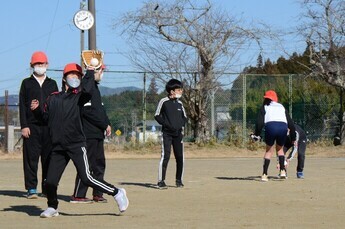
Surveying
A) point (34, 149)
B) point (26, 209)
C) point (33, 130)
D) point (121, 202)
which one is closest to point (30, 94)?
point (33, 130)

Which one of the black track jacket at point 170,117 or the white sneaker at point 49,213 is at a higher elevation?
the black track jacket at point 170,117

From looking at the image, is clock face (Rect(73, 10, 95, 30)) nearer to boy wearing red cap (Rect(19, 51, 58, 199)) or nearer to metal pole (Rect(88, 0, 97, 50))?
metal pole (Rect(88, 0, 97, 50))

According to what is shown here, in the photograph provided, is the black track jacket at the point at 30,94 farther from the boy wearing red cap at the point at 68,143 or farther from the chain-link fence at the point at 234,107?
the chain-link fence at the point at 234,107

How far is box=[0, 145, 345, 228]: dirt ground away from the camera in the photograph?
8656 mm

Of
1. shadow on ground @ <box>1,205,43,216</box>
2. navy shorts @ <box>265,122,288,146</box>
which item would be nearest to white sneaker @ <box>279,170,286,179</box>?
navy shorts @ <box>265,122,288,146</box>

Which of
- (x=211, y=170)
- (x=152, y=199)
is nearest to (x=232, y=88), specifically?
(x=211, y=170)

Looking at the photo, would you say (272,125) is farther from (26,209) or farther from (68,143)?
(68,143)

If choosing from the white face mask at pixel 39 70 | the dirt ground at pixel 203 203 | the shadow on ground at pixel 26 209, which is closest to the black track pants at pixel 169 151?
the dirt ground at pixel 203 203

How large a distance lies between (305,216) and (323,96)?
2031 cm

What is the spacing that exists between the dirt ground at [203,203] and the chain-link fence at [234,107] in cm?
1038

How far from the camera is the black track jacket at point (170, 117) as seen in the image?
1291 centimetres

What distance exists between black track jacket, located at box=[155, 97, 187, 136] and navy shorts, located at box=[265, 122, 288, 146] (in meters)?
1.88

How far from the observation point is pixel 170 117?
42.5ft

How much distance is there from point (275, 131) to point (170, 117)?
7.27 feet
